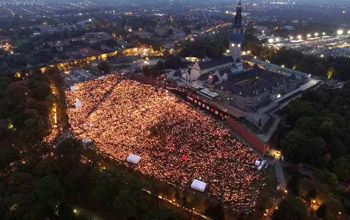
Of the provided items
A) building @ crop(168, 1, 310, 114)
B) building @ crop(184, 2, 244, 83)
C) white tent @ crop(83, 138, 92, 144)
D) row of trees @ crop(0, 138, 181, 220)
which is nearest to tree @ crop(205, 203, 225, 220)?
row of trees @ crop(0, 138, 181, 220)

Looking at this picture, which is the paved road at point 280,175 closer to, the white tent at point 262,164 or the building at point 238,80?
the white tent at point 262,164

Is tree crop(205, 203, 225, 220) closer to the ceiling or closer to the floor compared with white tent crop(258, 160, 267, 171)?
closer to the ceiling

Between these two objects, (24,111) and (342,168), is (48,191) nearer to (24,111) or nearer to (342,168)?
(24,111)

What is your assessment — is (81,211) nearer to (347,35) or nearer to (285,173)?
(285,173)

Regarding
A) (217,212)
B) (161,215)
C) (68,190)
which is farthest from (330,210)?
(68,190)

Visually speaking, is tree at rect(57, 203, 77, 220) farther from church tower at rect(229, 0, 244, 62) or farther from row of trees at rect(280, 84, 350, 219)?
church tower at rect(229, 0, 244, 62)

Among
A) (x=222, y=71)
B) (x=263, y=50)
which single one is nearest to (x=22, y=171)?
(x=222, y=71)
